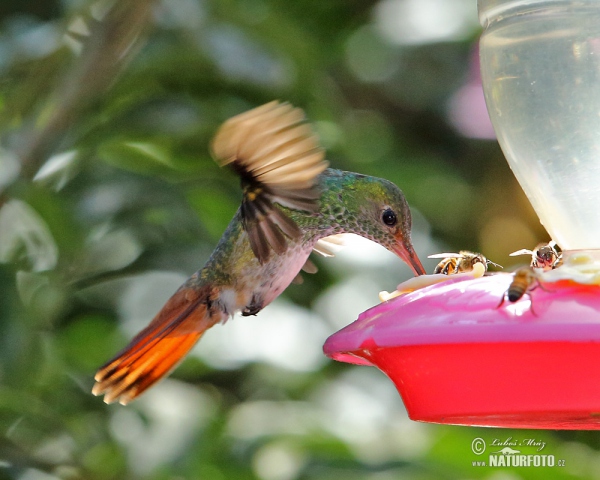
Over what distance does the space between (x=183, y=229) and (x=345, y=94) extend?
223 cm

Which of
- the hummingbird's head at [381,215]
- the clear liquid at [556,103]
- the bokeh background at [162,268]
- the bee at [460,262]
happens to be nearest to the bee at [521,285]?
the bee at [460,262]

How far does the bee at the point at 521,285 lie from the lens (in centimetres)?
201

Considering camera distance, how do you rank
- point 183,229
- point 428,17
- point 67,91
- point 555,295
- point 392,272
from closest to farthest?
point 555,295 → point 67,91 → point 183,229 → point 392,272 → point 428,17

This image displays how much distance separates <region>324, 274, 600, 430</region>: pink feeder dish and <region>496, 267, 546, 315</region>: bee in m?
0.02

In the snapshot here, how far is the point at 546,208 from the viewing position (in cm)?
287

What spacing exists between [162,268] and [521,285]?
239 centimetres

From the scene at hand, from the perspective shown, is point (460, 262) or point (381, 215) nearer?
point (460, 262)

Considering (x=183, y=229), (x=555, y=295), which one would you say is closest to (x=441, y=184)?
(x=183, y=229)

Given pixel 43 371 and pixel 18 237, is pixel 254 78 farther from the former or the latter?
pixel 43 371

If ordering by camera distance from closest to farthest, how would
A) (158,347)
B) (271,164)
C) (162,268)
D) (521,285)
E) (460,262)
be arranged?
(521,285) → (271,164) → (460,262) → (158,347) → (162,268)

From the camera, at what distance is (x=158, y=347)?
9.68 feet

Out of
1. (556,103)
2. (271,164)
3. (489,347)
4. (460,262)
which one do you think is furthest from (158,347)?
(556,103)

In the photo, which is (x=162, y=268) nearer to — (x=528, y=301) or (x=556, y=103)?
(x=556, y=103)

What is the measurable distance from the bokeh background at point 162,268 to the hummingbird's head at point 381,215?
953mm
